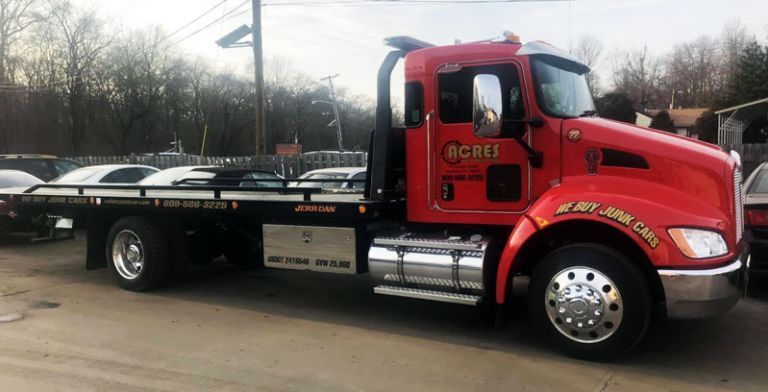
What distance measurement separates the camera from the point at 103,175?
11.9 m

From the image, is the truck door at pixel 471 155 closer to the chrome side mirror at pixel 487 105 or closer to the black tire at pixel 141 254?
the chrome side mirror at pixel 487 105

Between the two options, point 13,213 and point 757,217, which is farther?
point 13,213

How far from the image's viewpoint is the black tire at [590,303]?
4375 mm

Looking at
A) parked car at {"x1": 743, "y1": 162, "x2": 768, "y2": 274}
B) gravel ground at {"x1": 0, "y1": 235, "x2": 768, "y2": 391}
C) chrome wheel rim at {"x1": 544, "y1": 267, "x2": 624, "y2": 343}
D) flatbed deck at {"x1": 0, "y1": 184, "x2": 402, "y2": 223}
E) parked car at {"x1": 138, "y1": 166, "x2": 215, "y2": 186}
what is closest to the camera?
gravel ground at {"x1": 0, "y1": 235, "x2": 768, "y2": 391}

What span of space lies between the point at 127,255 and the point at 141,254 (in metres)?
0.31

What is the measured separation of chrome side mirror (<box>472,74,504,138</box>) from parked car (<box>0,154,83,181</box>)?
13350 millimetres

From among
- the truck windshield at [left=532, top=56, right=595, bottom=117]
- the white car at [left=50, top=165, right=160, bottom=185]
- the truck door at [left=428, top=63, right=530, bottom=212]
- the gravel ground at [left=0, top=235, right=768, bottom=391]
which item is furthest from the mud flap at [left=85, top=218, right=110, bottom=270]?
the truck windshield at [left=532, top=56, right=595, bottom=117]

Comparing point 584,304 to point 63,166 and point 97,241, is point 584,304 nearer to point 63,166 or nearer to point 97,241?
point 97,241

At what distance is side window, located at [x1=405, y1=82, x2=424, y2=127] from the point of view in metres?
5.49

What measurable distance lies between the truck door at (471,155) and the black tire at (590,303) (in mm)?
735

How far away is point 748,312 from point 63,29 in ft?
142

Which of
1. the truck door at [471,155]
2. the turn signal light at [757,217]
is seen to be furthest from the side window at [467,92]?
the turn signal light at [757,217]

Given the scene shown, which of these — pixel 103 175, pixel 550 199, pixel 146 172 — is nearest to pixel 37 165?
pixel 146 172

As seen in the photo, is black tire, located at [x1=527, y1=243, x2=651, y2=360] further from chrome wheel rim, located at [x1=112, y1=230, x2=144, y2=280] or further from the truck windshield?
chrome wheel rim, located at [x1=112, y1=230, x2=144, y2=280]
